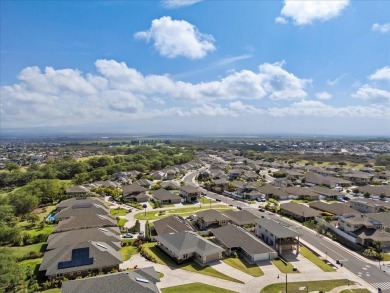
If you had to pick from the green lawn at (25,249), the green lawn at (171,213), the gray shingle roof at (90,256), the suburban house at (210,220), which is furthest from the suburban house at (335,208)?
the green lawn at (25,249)

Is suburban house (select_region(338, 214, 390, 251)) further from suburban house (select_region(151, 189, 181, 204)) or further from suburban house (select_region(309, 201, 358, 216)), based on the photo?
suburban house (select_region(151, 189, 181, 204))

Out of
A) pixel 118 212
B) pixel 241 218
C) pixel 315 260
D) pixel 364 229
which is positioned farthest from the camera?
pixel 118 212

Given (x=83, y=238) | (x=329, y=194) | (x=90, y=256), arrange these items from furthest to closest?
(x=329, y=194)
(x=83, y=238)
(x=90, y=256)

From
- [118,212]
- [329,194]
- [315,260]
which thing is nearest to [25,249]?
[118,212]

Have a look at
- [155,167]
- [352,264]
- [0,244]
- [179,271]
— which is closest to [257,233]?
[352,264]

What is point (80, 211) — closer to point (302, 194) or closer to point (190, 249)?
point (190, 249)

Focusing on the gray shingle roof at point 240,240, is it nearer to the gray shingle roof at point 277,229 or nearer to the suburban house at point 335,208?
the gray shingle roof at point 277,229

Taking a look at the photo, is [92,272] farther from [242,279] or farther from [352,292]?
[352,292]
